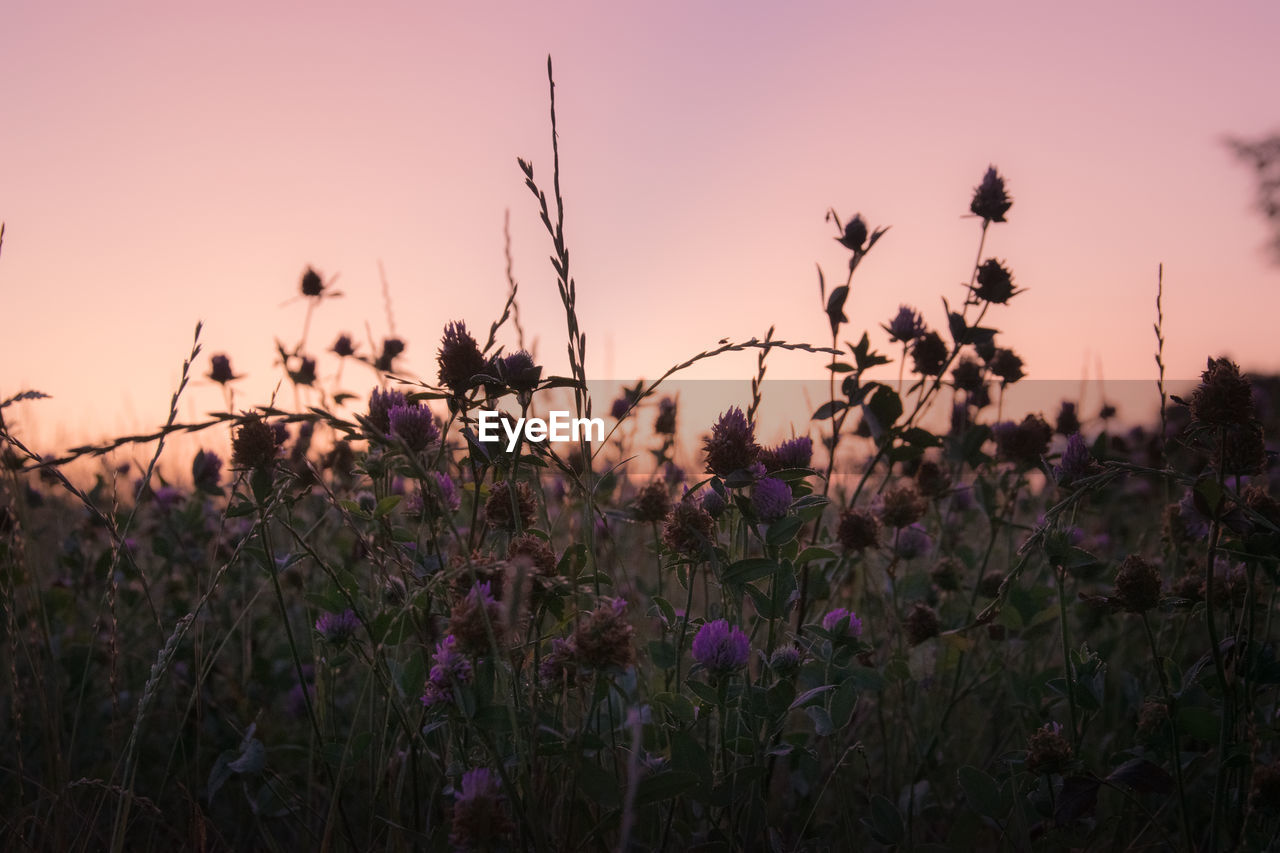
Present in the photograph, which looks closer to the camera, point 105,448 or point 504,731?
point 105,448

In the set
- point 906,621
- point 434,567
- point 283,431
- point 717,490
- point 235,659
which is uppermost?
point 283,431

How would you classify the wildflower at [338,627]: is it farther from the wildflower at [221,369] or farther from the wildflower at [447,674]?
the wildflower at [221,369]

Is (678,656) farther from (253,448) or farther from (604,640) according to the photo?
(253,448)

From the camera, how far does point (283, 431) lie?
1808mm

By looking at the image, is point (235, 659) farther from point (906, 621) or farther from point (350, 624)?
point (906, 621)

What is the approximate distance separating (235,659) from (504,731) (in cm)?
207

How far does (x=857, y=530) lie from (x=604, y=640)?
1.06 metres

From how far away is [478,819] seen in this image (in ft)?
3.21

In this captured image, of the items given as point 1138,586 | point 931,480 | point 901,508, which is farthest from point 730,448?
point 931,480

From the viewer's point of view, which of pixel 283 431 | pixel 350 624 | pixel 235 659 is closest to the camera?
pixel 350 624

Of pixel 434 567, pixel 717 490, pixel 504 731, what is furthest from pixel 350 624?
pixel 717 490

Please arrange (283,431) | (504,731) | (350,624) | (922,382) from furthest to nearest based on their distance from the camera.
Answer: (922,382) → (283,431) → (350,624) → (504,731)

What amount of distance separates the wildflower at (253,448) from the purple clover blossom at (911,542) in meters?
1.58

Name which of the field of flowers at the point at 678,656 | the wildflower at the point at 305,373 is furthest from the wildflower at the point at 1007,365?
the wildflower at the point at 305,373
